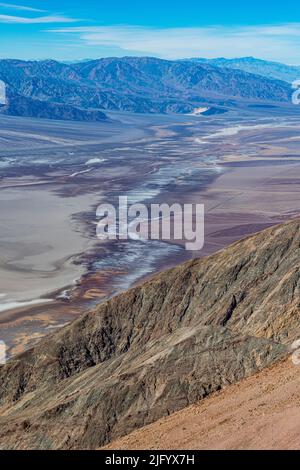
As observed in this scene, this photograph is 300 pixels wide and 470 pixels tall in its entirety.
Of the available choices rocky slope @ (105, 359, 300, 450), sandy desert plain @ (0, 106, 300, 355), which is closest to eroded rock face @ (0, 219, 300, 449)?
rocky slope @ (105, 359, 300, 450)

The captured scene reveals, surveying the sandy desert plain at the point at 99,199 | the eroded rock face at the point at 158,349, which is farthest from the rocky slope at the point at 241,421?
the sandy desert plain at the point at 99,199

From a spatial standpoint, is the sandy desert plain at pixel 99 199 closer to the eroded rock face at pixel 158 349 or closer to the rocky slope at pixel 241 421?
the eroded rock face at pixel 158 349

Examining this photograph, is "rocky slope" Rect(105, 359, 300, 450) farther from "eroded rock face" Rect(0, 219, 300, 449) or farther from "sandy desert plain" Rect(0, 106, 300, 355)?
"sandy desert plain" Rect(0, 106, 300, 355)

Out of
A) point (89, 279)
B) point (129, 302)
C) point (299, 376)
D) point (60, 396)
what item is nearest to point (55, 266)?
point (89, 279)

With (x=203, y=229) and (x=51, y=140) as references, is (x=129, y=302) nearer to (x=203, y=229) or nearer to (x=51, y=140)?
(x=203, y=229)

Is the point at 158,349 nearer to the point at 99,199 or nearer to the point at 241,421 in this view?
the point at 241,421
